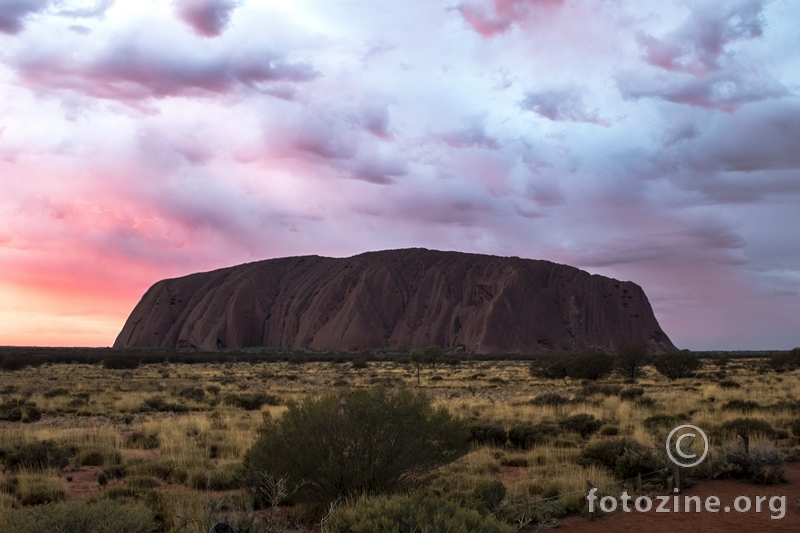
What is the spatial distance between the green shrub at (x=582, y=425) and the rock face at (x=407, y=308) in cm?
7893

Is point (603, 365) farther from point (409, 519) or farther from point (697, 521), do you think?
point (409, 519)

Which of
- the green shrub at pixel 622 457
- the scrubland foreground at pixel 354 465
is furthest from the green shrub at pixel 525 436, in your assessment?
the green shrub at pixel 622 457

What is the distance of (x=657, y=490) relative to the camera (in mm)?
9188

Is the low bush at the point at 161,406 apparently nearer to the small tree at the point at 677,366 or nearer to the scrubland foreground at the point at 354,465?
the scrubland foreground at the point at 354,465

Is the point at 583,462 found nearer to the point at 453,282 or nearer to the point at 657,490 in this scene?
the point at 657,490

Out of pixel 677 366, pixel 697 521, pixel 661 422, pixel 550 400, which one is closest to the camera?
pixel 697 521

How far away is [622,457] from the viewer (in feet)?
33.2

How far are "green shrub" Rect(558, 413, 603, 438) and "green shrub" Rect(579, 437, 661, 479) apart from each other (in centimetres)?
365

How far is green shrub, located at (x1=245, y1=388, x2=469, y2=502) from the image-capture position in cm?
774

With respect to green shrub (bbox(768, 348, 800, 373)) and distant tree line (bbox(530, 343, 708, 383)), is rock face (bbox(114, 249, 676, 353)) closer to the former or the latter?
green shrub (bbox(768, 348, 800, 373))

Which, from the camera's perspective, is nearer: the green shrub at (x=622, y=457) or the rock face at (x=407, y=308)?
the green shrub at (x=622, y=457)

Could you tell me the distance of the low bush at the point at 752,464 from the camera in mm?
9539

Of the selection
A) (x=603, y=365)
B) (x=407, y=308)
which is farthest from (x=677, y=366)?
(x=407, y=308)

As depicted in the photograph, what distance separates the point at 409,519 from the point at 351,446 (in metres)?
2.59
